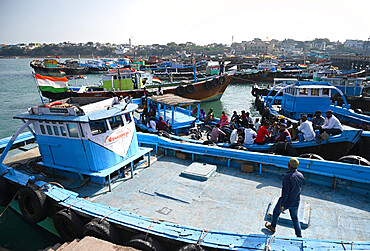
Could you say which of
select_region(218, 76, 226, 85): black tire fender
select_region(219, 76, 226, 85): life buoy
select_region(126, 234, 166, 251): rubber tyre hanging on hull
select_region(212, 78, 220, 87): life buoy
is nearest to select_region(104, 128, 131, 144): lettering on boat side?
select_region(126, 234, 166, 251): rubber tyre hanging on hull

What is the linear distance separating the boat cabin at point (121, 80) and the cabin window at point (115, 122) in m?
19.3

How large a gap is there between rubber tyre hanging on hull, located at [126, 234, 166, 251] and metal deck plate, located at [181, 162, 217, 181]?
2.50 m

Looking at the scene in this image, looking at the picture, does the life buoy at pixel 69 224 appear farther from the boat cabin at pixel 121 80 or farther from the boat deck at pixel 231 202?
the boat cabin at pixel 121 80

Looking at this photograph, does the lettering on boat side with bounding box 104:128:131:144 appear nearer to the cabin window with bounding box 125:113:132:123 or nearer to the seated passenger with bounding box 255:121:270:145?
the cabin window with bounding box 125:113:132:123

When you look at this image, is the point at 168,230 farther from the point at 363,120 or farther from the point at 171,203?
the point at 363,120

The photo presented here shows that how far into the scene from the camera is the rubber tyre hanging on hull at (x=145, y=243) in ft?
14.3

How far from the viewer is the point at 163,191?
620 centimetres

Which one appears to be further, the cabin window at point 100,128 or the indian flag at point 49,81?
the indian flag at point 49,81

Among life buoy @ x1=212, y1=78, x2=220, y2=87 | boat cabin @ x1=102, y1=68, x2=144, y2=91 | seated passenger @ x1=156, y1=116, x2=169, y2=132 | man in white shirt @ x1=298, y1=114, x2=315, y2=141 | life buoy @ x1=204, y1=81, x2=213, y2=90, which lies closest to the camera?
man in white shirt @ x1=298, y1=114, x2=315, y2=141

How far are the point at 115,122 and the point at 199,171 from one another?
2781 millimetres

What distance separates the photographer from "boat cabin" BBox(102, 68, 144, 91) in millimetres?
25344

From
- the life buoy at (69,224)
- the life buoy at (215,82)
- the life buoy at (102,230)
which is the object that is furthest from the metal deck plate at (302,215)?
the life buoy at (215,82)

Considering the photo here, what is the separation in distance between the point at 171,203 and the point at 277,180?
298cm

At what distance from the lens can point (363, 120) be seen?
13281 mm
